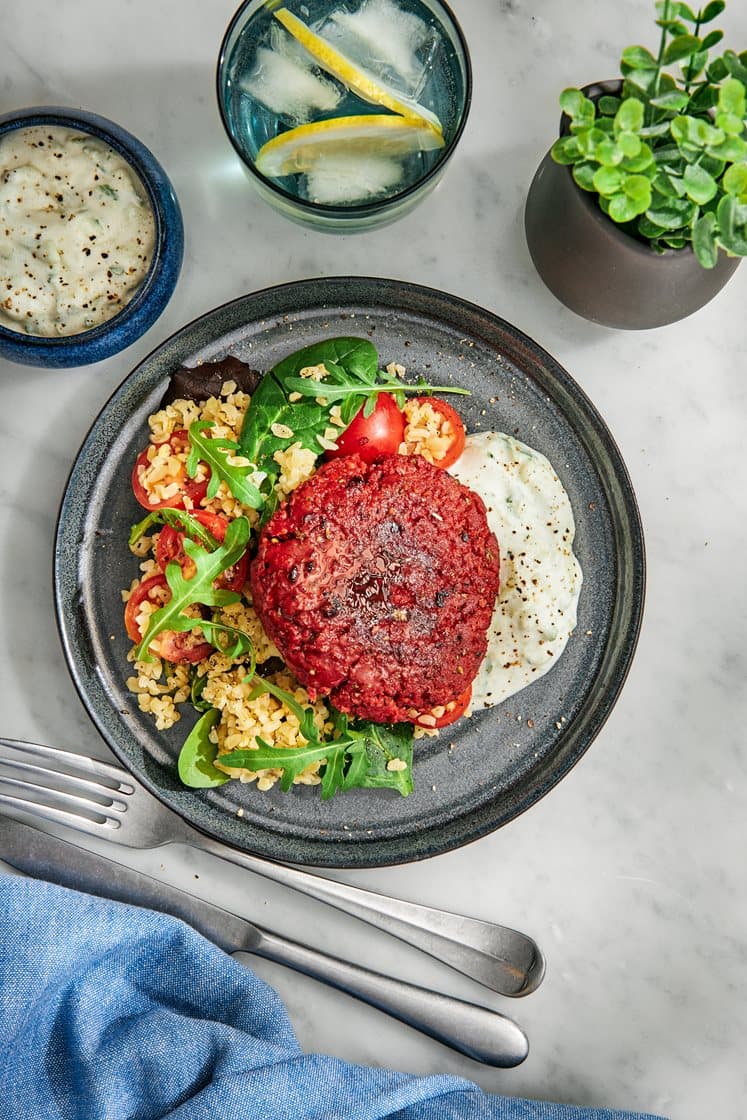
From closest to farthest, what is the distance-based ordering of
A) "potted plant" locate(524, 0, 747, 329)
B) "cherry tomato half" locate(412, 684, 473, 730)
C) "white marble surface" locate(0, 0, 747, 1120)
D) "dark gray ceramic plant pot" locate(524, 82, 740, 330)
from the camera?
1. "potted plant" locate(524, 0, 747, 329)
2. "dark gray ceramic plant pot" locate(524, 82, 740, 330)
3. "cherry tomato half" locate(412, 684, 473, 730)
4. "white marble surface" locate(0, 0, 747, 1120)

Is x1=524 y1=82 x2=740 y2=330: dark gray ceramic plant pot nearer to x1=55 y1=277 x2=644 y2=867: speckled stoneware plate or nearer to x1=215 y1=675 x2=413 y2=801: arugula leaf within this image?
x1=55 y1=277 x2=644 y2=867: speckled stoneware plate

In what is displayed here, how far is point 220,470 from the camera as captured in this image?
2.22m

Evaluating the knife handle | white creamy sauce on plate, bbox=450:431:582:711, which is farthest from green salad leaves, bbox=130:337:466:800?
the knife handle

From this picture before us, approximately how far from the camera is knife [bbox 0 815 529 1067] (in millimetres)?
2459

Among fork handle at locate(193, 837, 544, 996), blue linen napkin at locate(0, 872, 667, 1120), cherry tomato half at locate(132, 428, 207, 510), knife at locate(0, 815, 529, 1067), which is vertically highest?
cherry tomato half at locate(132, 428, 207, 510)

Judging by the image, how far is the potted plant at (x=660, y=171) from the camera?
1.79m

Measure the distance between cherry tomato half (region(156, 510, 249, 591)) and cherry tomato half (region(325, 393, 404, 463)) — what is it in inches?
12.6

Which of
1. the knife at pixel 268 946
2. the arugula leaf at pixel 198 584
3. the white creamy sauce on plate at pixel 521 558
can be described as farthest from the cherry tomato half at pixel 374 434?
the knife at pixel 268 946

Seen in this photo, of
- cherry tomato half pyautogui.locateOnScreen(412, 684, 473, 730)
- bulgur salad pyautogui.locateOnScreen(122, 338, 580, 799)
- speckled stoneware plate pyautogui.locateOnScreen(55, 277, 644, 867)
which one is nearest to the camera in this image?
bulgur salad pyautogui.locateOnScreen(122, 338, 580, 799)

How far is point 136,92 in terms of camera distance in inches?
102

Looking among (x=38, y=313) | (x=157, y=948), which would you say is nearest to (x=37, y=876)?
(x=157, y=948)

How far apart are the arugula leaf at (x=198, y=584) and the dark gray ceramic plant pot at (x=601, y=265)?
3.12 ft

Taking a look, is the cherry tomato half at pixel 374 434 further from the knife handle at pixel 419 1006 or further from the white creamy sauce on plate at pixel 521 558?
the knife handle at pixel 419 1006

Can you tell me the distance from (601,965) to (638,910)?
17cm
